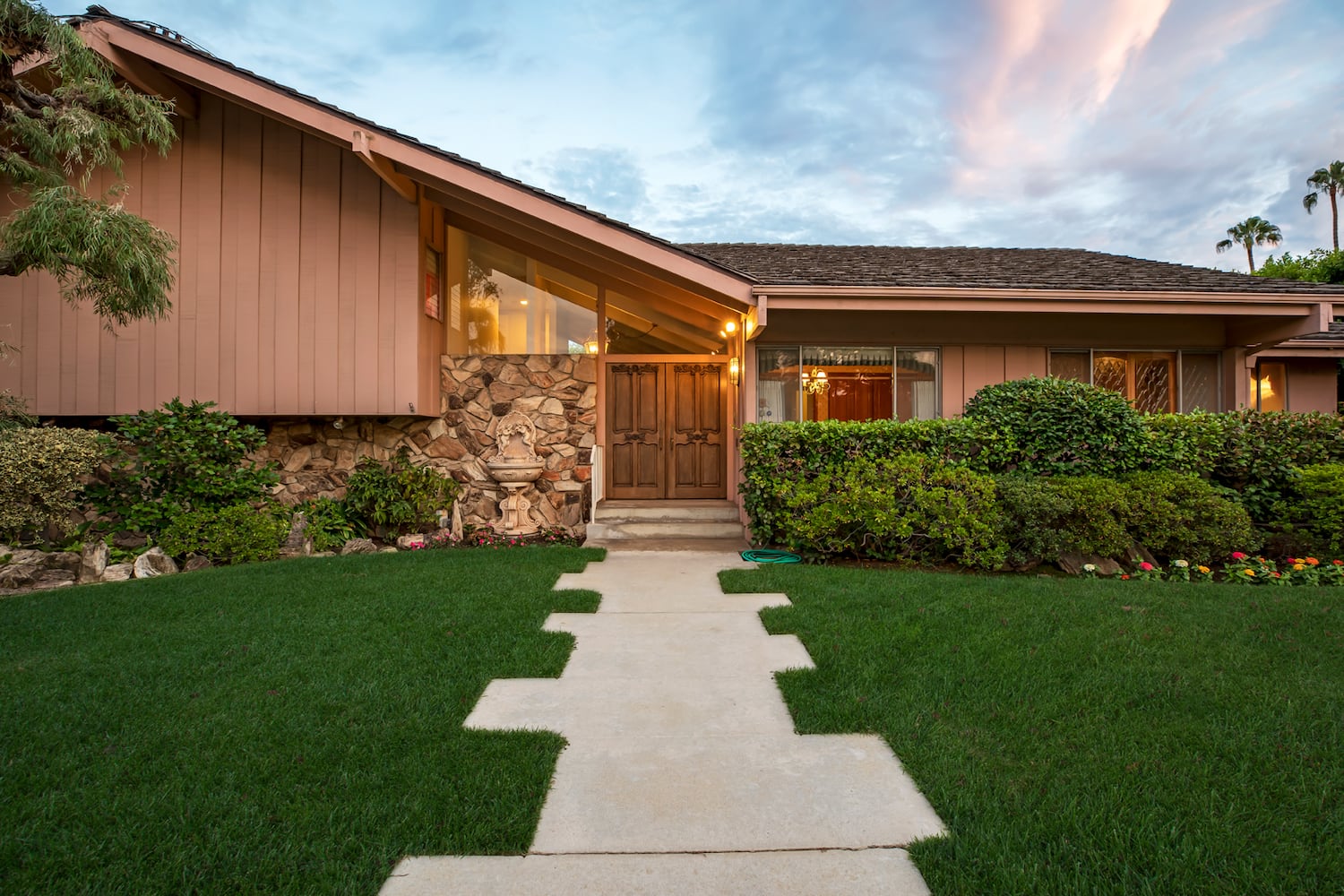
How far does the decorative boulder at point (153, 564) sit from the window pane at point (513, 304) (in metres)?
3.86

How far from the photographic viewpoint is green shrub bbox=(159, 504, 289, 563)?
631 cm

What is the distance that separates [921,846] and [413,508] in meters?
7.01

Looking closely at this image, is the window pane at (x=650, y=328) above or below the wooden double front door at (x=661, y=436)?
above

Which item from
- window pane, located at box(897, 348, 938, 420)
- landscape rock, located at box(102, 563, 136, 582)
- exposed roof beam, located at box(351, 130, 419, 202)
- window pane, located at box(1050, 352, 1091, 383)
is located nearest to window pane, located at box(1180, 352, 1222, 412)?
window pane, located at box(1050, 352, 1091, 383)

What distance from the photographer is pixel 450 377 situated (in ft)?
27.5

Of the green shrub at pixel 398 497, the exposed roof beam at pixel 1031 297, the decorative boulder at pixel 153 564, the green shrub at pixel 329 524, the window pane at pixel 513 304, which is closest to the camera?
the decorative boulder at pixel 153 564

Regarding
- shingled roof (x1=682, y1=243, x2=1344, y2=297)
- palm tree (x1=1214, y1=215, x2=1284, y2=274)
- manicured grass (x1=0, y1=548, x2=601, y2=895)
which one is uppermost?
palm tree (x1=1214, y1=215, x2=1284, y2=274)

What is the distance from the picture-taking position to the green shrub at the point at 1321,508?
5.93m

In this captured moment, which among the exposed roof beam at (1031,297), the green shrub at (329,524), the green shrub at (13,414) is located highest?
the exposed roof beam at (1031,297)

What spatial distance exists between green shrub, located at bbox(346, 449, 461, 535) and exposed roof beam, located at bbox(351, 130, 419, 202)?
10.6ft

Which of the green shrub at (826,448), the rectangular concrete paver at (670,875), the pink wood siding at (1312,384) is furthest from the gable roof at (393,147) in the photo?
the pink wood siding at (1312,384)

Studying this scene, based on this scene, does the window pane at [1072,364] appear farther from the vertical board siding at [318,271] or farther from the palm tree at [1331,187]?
the palm tree at [1331,187]

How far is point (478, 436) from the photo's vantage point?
8.33 m

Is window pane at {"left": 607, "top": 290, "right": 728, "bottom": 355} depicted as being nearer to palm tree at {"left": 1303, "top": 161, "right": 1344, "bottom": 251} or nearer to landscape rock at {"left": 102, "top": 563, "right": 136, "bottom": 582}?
landscape rock at {"left": 102, "top": 563, "right": 136, "bottom": 582}
